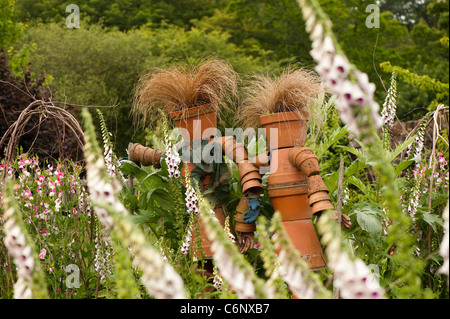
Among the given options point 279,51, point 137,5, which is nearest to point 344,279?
point 279,51

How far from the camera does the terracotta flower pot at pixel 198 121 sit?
376 cm

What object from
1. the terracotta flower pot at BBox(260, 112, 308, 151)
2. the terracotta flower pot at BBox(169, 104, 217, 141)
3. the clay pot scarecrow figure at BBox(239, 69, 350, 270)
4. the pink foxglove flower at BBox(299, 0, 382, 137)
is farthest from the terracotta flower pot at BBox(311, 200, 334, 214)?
the pink foxglove flower at BBox(299, 0, 382, 137)

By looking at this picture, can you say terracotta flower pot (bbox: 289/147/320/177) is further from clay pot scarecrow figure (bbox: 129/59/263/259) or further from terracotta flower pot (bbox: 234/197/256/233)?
terracotta flower pot (bbox: 234/197/256/233)

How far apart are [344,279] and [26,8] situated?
24.9 metres

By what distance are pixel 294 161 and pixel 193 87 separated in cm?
98

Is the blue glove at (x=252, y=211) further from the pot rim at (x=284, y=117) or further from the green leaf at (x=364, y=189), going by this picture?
the green leaf at (x=364, y=189)

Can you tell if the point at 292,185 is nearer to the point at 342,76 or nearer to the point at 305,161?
the point at 305,161

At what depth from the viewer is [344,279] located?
1268 millimetres

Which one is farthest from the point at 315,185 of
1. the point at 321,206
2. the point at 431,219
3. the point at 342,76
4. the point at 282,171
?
the point at 342,76

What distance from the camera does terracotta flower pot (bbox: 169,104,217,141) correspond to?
3.76m

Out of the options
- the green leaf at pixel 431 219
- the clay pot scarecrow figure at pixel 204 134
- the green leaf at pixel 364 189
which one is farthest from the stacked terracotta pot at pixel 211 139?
the green leaf at pixel 431 219

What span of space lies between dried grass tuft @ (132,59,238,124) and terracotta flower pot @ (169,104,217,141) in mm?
51

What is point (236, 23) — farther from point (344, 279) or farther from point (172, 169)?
point (344, 279)

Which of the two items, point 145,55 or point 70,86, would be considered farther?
point 145,55
